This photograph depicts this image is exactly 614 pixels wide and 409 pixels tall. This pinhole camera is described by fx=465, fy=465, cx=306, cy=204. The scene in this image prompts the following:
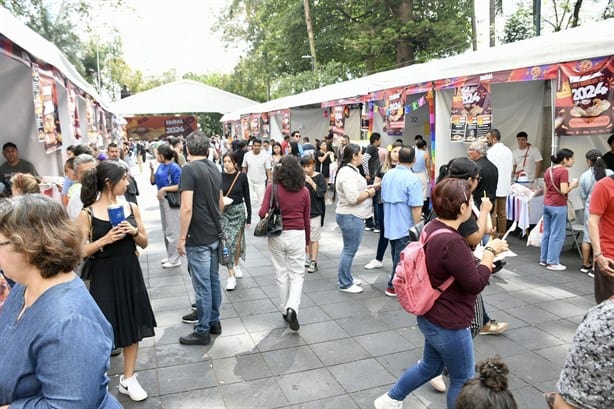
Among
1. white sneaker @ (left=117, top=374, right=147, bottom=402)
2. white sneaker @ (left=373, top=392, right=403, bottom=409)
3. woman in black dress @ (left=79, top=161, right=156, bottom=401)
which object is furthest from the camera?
white sneaker @ (left=117, top=374, right=147, bottom=402)

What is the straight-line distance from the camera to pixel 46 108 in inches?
203

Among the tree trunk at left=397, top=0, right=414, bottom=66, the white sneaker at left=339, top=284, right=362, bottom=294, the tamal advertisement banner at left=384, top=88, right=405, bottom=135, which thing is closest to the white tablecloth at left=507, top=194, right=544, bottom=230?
the tamal advertisement banner at left=384, top=88, right=405, bottom=135

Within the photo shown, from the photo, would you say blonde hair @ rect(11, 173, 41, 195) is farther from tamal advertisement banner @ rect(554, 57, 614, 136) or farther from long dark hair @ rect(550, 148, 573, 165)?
tamal advertisement banner @ rect(554, 57, 614, 136)

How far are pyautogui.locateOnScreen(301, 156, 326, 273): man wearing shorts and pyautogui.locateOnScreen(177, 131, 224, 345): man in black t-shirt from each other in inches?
81.8

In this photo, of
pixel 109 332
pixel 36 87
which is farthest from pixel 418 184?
pixel 36 87

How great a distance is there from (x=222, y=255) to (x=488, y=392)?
2.74 metres

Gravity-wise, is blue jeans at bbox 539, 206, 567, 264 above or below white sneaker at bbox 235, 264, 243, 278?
above

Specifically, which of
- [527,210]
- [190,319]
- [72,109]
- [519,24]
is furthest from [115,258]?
[519,24]

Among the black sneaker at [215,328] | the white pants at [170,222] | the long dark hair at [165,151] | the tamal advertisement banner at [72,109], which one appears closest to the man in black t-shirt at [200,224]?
the black sneaker at [215,328]

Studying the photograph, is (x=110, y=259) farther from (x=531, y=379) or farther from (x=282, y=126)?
(x=282, y=126)

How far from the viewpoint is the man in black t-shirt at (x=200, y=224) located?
3.86 metres

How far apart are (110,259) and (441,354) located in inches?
85.1

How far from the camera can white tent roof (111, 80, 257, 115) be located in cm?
1803

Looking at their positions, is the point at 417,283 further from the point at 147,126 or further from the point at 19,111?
the point at 147,126
